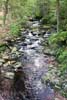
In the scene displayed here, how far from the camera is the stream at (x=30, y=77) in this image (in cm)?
972

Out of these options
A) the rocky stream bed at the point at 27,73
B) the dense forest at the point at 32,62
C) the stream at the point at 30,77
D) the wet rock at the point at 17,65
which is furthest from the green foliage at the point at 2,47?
the wet rock at the point at 17,65

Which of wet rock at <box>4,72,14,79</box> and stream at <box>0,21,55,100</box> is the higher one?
wet rock at <box>4,72,14,79</box>

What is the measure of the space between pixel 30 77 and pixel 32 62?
7.89ft

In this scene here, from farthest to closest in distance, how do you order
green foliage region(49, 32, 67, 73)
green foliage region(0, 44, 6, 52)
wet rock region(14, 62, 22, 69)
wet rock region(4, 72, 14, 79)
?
green foliage region(0, 44, 6, 52), green foliage region(49, 32, 67, 73), wet rock region(14, 62, 22, 69), wet rock region(4, 72, 14, 79)

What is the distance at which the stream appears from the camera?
31.9 ft

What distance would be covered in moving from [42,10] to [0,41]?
44.3 feet

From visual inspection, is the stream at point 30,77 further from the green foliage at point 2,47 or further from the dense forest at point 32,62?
the green foliage at point 2,47

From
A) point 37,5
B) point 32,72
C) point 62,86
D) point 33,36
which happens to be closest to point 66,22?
point 33,36

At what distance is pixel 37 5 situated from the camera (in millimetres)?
32000

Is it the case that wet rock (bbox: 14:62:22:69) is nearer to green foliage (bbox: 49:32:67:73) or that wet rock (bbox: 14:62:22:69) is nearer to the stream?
the stream

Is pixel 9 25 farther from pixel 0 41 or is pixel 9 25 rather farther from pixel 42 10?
pixel 42 10

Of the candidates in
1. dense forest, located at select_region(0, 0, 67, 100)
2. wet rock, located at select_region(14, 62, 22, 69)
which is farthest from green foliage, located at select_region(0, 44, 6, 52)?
wet rock, located at select_region(14, 62, 22, 69)

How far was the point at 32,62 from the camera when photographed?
45.8 feet

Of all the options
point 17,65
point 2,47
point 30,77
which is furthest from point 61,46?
point 30,77
